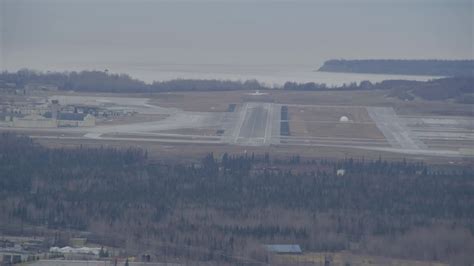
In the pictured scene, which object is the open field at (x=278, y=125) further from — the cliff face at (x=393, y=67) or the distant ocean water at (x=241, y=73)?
the cliff face at (x=393, y=67)

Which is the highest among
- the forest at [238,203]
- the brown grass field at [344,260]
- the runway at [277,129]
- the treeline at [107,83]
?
the treeline at [107,83]

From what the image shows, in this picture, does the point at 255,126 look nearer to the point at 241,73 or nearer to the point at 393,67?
the point at 241,73

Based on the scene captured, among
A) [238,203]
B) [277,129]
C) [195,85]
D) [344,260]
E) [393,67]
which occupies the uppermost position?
[393,67]

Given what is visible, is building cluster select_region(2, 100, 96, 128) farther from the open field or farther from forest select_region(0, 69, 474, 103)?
forest select_region(0, 69, 474, 103)

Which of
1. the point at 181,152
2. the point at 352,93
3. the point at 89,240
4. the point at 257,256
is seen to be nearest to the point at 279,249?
the point at 257,256

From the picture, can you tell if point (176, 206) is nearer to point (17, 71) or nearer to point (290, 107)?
point (290, 107)

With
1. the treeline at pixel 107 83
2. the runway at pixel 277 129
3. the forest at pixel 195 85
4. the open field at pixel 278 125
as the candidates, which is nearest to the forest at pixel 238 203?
the open field at pixel 278 125

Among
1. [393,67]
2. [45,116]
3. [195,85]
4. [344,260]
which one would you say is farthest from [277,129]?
[393,67]
